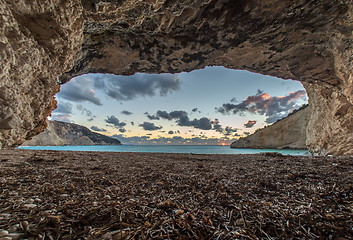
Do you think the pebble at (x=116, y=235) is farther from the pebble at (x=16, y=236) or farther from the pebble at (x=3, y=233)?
the pebble at (x=3, y=233)

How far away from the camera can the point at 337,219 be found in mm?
1272

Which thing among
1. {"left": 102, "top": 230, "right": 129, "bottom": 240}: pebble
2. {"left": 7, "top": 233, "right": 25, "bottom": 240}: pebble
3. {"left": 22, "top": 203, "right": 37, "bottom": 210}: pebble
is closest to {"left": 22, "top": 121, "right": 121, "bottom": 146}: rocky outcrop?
{"left": 22, "top": 203, "right": 37, "bottom": 210}: pebble

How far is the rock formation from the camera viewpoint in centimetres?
376

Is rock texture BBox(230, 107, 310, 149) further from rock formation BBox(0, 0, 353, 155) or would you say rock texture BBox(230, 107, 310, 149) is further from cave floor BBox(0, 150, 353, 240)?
cave floor BBox(0, 150, 353, 240)

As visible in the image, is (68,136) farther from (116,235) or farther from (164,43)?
(116,235)

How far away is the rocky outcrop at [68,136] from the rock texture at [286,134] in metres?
95.5

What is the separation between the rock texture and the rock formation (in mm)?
31465

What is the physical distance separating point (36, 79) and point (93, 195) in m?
5.13

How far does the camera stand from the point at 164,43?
6535 millimetres

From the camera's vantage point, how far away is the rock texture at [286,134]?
3266cm

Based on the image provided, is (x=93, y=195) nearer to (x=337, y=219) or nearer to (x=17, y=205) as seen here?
(x=17, y=205)

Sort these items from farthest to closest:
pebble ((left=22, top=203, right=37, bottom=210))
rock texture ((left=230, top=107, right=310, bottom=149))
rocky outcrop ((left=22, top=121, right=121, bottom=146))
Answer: rocky outcrop ((left=22, top=121, right=121, bottom=146)) < rock texture ((left=230, top=107, right=310, bottom=149)) < pebble ((left=22, top=203, right=37, bottom=210))

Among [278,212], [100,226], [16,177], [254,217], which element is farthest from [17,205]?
[278,212]

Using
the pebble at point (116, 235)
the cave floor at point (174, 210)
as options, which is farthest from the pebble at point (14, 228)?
the pebble at point (116, 235)
